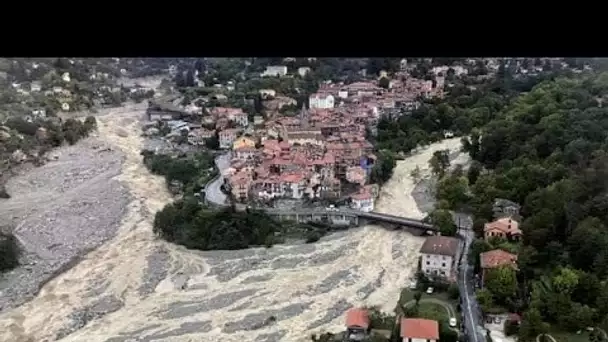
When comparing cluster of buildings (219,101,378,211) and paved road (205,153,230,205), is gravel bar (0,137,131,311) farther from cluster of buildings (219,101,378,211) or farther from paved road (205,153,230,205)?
cluster of buildings (219,101,378,211)

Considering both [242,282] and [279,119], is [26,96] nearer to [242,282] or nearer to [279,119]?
[279,119]

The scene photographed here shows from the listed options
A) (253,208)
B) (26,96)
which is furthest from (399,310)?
(26,96)

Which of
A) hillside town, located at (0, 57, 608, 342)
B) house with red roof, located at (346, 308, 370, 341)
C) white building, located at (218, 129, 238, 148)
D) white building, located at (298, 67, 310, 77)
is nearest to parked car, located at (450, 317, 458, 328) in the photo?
hillside town, located at (0, 57, 608, 342)

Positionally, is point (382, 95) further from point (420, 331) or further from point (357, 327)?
point (420, 331)

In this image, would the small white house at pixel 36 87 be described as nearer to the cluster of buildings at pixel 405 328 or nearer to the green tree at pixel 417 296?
the green tree at pixel 417 296

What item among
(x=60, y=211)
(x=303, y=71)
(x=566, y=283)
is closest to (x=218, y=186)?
(x=60, y=211)

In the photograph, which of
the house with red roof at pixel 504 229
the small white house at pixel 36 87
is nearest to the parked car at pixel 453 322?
the house with red roof at pixel 504 229

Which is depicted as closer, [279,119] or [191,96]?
[279,119]
